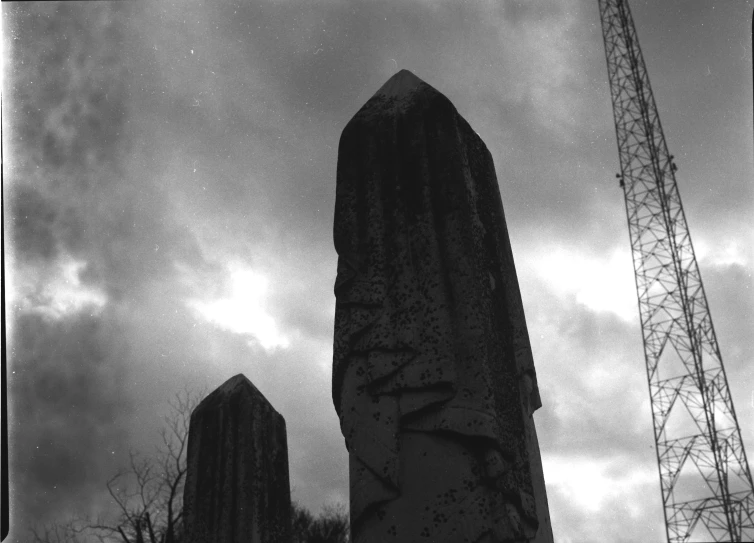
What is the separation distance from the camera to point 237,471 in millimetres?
8422

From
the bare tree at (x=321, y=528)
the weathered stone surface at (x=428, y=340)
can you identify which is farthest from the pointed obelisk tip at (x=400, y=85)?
the bare tree at (x=321, y=528)

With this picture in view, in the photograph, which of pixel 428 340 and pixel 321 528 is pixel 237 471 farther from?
pixel 321 528

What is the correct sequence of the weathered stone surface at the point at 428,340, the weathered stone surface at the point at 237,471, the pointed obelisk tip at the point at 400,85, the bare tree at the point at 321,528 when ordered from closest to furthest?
the weathered stone surface at the point at 428,340
the pointed obelisk tip at the point at 400,85
the weathered stone surface at the point at 237,471
the bare tree at the point at 321,528

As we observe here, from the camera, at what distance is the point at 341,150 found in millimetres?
4281

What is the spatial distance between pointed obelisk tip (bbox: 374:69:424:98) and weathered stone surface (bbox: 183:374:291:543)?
5310 mm

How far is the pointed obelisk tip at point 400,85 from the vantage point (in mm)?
4344

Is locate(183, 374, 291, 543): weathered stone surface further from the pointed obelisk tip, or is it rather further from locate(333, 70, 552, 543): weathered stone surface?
the pointed obelisk tip

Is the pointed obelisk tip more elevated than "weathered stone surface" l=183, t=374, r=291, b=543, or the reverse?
the pointed obelisk tip

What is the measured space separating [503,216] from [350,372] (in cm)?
159

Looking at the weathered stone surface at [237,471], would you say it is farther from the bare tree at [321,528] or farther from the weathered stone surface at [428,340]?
the bare tree at [321,528]

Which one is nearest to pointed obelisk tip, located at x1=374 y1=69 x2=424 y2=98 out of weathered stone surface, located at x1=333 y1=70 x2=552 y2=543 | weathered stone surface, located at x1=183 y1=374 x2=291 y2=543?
weathered stone surface, located at x1=333 y1=70 x2=552 y2=543

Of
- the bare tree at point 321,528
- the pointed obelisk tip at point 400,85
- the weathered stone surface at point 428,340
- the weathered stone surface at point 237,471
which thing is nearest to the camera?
the weathered stone surface at point 428,340

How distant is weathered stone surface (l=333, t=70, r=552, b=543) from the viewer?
3.21 metres

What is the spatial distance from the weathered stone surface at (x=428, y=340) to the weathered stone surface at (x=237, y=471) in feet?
16.8
